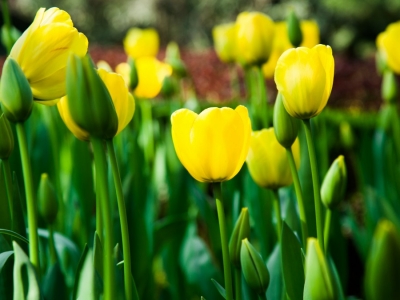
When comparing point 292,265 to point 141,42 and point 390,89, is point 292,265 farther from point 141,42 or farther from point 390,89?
point 141,42

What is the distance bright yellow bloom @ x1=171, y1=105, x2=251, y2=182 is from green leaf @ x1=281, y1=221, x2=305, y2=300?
0.12 meters

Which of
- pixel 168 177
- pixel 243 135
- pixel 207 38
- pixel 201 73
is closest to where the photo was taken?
pixel 243 135

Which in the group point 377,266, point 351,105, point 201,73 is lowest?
point 351,105

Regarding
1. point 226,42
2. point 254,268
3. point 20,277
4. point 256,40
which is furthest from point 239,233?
point 226,42

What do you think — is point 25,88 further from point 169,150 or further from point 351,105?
point 351,105

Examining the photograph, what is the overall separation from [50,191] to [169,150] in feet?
2.87

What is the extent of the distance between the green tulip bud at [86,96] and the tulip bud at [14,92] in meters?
0.09

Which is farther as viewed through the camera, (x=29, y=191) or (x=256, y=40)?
(x=256, y=40)

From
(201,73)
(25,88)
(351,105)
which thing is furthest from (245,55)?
(201,73)

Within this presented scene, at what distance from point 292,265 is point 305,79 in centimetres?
24

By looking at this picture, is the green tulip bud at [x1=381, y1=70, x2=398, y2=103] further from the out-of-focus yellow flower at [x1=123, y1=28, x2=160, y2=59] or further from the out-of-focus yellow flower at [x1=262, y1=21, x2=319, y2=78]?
the out-of-focus yellow flower at [x1=123, y1=28, x2=160, y2=59]

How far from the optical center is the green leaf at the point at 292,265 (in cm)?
76

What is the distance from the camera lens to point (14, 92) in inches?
24.2

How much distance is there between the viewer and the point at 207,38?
560 inches
